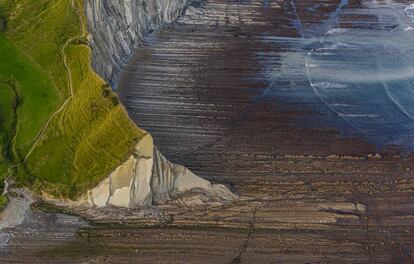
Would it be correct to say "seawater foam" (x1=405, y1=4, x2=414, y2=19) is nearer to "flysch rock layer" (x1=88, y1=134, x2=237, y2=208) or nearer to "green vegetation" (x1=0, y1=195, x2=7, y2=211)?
"flysch rock layer" (x1=88, y1=134, x2=237, y2=208)

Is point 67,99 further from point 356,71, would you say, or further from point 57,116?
point 356,71

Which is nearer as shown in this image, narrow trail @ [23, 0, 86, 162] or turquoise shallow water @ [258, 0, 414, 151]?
narrow trail @ [23, 0, 86, 162]

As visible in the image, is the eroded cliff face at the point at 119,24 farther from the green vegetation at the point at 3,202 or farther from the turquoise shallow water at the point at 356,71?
the green vegetation at the point at 3,202

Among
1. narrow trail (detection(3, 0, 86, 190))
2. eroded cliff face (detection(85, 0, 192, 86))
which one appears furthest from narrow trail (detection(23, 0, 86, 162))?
eroded cliff face (detection(85, 0, 192, 86))

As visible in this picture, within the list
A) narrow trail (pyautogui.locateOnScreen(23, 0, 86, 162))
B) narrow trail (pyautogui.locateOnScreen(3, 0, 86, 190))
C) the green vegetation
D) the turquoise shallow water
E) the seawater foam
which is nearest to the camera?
the green vegetation

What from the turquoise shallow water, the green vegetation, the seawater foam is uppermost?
the seawater foam

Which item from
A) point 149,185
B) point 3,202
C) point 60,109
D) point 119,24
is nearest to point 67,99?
point 60,109
